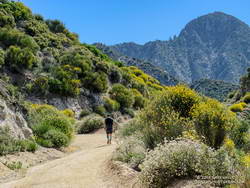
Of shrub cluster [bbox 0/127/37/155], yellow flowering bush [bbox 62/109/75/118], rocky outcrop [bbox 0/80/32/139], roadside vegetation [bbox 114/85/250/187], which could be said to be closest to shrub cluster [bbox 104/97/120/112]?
yellow flowering bush [bbox 62/109/75/118]

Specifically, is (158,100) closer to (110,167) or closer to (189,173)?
(110,167)

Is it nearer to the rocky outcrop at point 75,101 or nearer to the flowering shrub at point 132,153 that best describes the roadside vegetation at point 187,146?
the flowering shrub at point 132,153

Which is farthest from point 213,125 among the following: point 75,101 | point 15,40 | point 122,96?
point 15,40

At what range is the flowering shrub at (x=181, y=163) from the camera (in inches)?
242

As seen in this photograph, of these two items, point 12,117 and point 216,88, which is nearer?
point 12,117

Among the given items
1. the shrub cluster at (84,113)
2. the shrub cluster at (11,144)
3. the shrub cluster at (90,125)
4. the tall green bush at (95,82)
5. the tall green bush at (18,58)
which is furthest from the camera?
the tall green bush at (95,82)

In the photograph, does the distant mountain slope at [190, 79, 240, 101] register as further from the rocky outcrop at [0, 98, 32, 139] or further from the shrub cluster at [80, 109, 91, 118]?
the rocky outcrop at [0, 98, 32, 139]

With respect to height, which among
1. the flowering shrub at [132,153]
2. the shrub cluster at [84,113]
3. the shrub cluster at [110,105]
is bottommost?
the flowering shrub at [132,153]

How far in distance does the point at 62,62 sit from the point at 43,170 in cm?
2740

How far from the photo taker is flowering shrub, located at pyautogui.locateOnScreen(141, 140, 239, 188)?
6148mm

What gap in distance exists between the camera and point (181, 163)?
640 centimetres

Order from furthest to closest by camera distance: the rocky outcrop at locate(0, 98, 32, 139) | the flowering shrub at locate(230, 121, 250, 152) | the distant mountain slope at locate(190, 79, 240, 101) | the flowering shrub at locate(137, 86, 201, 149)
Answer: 1. the distant mountain slope at locate(190, 79, 240, 101)
2. the rocky outcrop at locate(0, 98, 32, 139)
3. the flowering shrub at locate(230, 121, 250, 152)
4. the flowering shrub at locate(137, 86, 201, 149)

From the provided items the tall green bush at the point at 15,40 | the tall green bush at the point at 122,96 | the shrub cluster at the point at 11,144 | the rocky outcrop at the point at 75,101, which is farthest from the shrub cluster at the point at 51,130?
the tall green bush at the point at 15,40

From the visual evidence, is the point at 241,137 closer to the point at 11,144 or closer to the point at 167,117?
the point at 167,117
